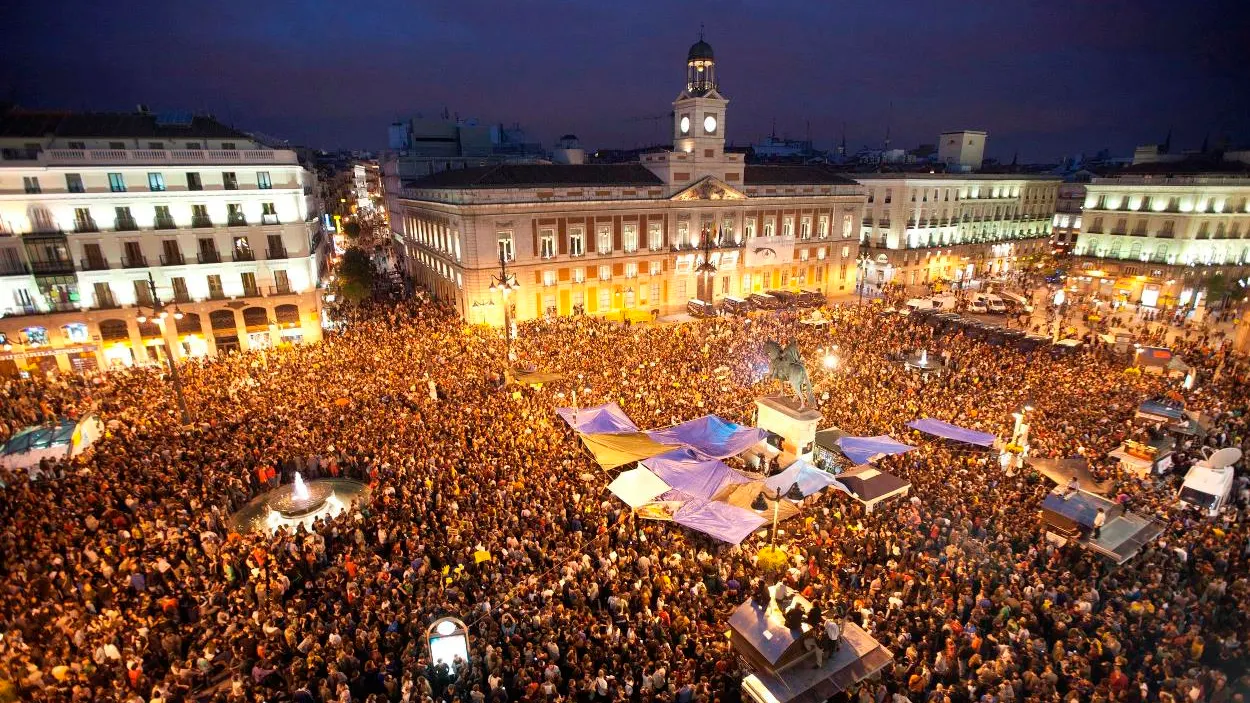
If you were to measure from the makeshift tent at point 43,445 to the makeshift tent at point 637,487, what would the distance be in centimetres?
1714

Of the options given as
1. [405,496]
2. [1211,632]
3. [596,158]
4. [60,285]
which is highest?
[596,158]

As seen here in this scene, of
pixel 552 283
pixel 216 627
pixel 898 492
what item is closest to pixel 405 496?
pixel 216 627

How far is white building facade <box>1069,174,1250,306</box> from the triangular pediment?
33.2 metres

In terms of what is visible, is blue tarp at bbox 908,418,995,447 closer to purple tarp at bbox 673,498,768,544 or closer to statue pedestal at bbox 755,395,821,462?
statue pedestal at bbox 755,395,821,462

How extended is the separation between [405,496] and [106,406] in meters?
15.8

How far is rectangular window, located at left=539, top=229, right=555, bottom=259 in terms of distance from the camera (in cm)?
4069

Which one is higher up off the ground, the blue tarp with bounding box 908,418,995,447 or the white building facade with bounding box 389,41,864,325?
the white building facade with bounding box 389,41,864,325

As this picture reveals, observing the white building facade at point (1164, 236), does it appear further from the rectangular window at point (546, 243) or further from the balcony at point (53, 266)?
the balcony at point (53, 266)

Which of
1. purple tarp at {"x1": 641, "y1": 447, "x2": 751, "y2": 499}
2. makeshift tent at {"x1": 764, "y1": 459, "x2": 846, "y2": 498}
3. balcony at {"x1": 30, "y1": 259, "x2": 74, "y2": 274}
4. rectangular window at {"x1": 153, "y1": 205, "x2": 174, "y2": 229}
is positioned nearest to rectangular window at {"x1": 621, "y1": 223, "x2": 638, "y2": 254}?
rectangular window at {"x1": 153, "y1": 205, "x2": 174, "y2": 229}

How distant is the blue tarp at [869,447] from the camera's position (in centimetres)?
1839

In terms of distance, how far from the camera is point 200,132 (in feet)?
120

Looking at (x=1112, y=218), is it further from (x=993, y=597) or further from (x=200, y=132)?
(x=200, y=132)

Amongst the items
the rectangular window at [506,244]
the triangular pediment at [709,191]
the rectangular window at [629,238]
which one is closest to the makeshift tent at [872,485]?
the rectangular window at [506,244]

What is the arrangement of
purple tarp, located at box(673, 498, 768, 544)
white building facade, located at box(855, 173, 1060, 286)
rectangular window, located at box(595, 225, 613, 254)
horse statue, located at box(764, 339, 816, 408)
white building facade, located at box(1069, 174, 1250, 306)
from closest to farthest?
purple tarp, located at box(673, 498, 768, 544)
horse statue, located at box(764, 339, 816, 408)
rectangular window, located at box(595, 225, 613, 254)
white building facade, located at box(1069, 174, 1250, 306)
white building facade, located at box(855, 173, 1060, 286)
